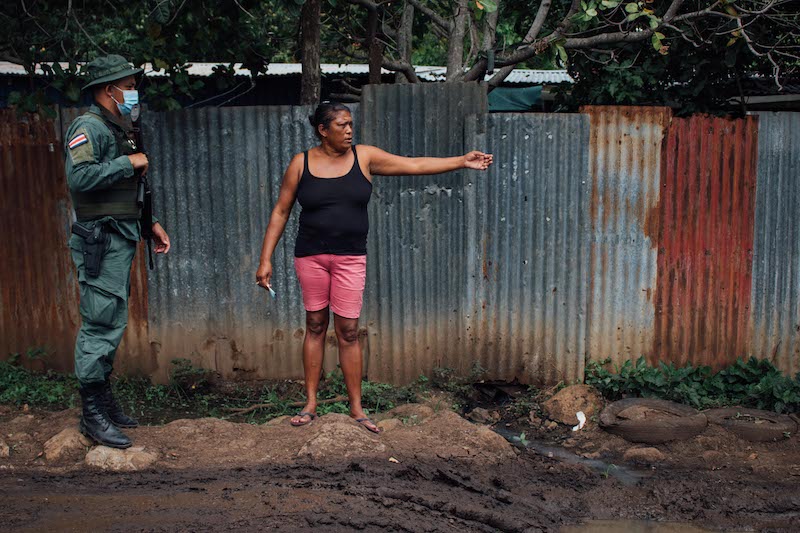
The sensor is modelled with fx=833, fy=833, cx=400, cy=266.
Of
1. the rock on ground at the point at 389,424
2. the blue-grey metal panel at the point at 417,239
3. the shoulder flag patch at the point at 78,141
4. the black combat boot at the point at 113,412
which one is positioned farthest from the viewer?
the blue-grey metal panel at the point at 417,239

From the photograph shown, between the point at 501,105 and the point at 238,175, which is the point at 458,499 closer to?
the point at 238,175

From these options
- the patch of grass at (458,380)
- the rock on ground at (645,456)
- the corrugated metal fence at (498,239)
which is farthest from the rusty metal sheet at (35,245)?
the rock on ground at (645,456)

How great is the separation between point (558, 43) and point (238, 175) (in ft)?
8.58

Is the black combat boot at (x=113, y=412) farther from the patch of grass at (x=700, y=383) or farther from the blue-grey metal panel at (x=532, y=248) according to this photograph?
the patch of grass at (x=700, y=383)

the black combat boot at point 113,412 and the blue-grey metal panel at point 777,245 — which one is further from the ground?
the blue-grey metal panel at point 777,245

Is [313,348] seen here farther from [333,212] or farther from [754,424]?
[754,424]

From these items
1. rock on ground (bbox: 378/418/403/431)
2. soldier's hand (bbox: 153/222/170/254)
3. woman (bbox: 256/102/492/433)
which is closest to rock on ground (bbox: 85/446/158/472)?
woman (bbox: 256/102/492/433)

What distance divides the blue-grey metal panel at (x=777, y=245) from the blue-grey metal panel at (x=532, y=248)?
4.45 feet

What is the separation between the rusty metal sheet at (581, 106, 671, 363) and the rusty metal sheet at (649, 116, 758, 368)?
0.09 meters

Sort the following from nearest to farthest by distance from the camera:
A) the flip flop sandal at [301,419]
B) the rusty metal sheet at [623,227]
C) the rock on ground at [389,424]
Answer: the flip flop sandal at [301,419], the rock on ground at [389,424], the rusty metal sheet at [623,227]

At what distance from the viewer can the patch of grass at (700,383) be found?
5.95 meters

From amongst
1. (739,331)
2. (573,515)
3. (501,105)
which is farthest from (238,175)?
(501,105)

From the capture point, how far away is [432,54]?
17594mm

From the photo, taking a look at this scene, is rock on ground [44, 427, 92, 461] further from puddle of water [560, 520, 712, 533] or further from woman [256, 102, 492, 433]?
puddle of water [560, 520, 712, 533]
